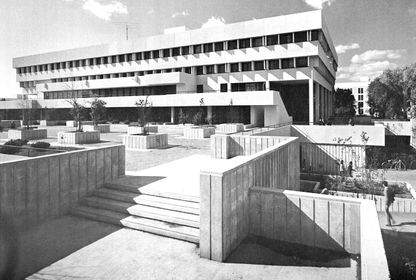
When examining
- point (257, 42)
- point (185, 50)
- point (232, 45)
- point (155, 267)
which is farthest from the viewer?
point (185, 50)

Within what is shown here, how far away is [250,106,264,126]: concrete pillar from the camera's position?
1544 inches

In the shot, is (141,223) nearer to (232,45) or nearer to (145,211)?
(145,211)

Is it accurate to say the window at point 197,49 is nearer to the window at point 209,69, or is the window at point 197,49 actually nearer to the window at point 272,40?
the window at point 209,69

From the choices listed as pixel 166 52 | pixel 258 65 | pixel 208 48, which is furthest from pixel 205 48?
pixel 258 65

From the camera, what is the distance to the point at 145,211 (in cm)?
798

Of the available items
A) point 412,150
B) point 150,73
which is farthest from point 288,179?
point 150,73

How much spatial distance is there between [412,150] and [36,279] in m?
36.8

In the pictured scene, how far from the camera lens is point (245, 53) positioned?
4175 cm

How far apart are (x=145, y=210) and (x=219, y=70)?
126 ft

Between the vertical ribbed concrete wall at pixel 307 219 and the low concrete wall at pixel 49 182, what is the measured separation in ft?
16.5

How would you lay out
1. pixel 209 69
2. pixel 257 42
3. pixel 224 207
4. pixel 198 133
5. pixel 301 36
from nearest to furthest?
1. pixel 224 207
2. pixel 198 133
3. pixel 301 36
4. pixel 257 42
5. pixel 209 69

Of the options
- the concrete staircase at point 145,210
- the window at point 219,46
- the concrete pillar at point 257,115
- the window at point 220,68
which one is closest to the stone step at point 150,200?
the concrete staircase at point 145,210

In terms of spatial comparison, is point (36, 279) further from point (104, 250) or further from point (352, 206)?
point (352, 206)

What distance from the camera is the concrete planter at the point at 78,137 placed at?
22.1m
